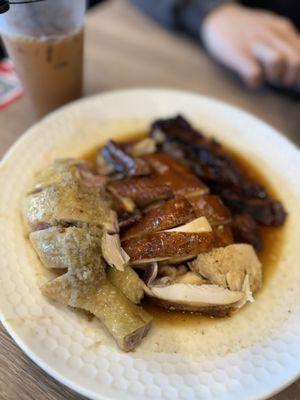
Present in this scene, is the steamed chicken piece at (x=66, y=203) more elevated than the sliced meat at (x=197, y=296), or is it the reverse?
the steamed chicken piece at (x=66, y=203)

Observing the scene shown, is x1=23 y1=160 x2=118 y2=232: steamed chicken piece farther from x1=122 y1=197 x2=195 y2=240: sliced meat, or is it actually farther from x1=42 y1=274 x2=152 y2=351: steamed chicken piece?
x1=42 y1=274 x2=152 y2=351: steamed chicken piece

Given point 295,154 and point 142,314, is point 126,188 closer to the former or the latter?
point 142,314

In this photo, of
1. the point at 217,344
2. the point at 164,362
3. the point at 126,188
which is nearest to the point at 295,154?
the point at 126,188

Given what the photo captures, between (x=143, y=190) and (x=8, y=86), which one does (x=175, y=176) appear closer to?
(x=143, y=190)

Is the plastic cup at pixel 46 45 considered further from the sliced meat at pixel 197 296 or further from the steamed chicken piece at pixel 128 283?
the sliced meat at pixel 197 296

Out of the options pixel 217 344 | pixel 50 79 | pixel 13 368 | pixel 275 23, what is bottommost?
pixel 217 344

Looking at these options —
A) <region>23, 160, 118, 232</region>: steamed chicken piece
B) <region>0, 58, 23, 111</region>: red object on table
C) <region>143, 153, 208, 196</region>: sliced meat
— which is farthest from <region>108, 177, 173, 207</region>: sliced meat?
<region>0, 58, 23, 111</region>: red object on table

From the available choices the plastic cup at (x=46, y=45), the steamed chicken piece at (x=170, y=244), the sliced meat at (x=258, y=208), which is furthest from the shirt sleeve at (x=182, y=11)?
the steamed chicken piece at (x=170, y=244)
